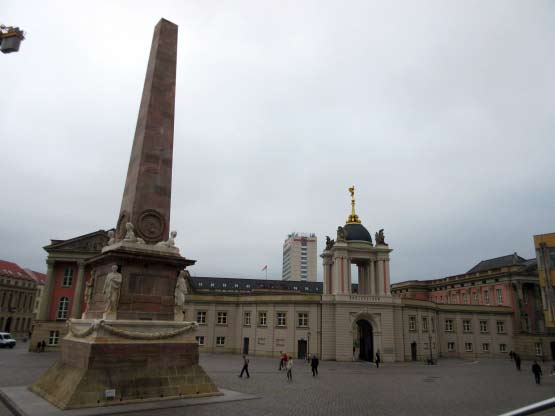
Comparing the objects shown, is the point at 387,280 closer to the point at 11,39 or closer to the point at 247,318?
the point at 247,318

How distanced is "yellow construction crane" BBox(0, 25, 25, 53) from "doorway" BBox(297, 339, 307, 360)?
112 feet

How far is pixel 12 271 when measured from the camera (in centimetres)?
8350

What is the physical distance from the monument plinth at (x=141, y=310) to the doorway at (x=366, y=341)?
95.3 feet

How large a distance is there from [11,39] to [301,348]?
3487cm

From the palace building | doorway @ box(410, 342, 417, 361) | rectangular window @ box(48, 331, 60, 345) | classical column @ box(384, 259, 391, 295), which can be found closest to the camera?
the palace building

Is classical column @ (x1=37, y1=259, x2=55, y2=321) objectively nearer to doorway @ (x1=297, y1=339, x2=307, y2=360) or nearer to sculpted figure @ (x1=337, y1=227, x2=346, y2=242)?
doorway @ (x1=297, y1=339, x2=307, y2=360)

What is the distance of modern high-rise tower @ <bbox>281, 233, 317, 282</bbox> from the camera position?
181 meters

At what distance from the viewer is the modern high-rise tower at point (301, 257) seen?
18075cm

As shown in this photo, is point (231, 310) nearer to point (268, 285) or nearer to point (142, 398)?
point (142, 398)

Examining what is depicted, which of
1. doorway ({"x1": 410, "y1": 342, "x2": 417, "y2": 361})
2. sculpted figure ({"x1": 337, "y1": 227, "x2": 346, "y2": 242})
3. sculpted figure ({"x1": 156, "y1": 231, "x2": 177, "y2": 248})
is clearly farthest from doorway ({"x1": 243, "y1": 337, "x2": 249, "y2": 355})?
sculpted figure ({"x1": 156, "y1": 231, "x2": 177, "y2": 248})

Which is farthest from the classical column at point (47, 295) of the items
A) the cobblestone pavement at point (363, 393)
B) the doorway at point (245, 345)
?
the doorway at point (245, 345)

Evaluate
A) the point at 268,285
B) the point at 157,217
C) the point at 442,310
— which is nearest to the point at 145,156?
the point at 157,217

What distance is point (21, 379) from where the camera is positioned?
1972 cm

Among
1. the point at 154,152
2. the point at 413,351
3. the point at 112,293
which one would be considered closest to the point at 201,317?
the point at 413,351
